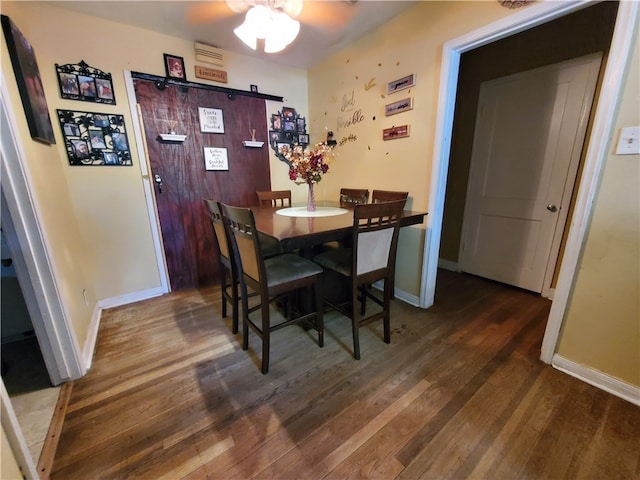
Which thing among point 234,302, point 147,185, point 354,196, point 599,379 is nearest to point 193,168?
point 147,185

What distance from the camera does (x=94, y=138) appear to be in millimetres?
2115

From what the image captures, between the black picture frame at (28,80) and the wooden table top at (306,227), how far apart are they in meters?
1.40

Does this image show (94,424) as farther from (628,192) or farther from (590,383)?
(628,192)

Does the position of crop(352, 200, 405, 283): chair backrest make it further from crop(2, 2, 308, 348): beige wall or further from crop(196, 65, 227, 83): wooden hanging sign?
crop(196, 65, 227, 83): wooden hanging sign

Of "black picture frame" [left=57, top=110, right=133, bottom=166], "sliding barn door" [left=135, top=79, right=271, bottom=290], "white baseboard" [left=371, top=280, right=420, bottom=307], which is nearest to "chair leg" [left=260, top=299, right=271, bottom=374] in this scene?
"white baseboard" [left=371, top=280, right=420, bottom=307]

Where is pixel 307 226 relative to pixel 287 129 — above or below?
below

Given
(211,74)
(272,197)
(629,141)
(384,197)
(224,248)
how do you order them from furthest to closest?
(272,197) < (211,74) < (384,197) < (224,248) < (629,141)

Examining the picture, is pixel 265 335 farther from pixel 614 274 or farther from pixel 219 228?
pixel 614 274

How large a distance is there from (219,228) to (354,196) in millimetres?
1459

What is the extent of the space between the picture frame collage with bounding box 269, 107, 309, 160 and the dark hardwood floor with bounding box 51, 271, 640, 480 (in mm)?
2148

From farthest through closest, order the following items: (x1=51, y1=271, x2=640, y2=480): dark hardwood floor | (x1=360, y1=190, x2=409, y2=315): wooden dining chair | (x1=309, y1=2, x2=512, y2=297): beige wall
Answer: (x1=360, y1=190, x2=409, y2=315): wooden dining chair → (x1=309, y1=2, x2=512, y2=297): beige wall → (x1=51, y1=271, x2=640, y2=480): dark hardwood floor

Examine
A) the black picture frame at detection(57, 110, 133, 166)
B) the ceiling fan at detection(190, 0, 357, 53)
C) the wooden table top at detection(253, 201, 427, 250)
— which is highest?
the ceiling fan at detection(190, 0, 357, 53)

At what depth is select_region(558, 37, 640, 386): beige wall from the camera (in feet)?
4.06

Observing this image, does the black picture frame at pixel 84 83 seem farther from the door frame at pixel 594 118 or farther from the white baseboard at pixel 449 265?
the white baseboard at pixel 449 265
